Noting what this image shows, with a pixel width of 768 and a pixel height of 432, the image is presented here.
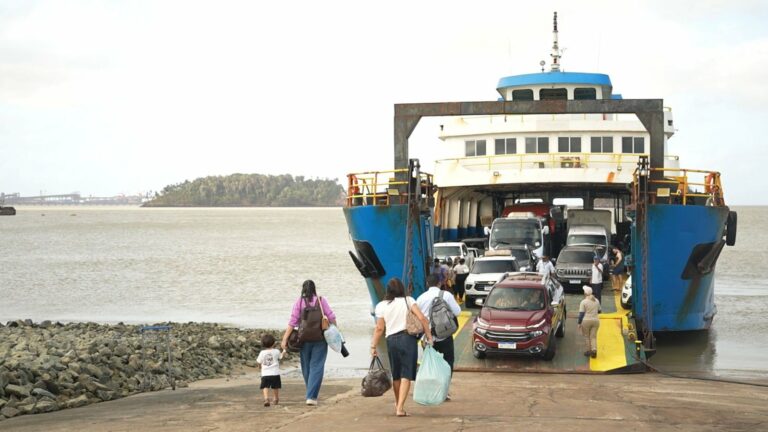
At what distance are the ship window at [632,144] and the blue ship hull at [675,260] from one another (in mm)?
8397

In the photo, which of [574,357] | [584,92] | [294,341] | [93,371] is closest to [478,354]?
[574,357]

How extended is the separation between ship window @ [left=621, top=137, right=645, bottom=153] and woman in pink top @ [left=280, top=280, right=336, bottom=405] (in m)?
20.0

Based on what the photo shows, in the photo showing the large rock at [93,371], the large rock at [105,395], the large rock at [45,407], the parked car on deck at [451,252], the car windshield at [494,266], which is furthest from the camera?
the parked car on deck at [451,252]

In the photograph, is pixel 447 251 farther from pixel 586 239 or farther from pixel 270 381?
pixel 270 381

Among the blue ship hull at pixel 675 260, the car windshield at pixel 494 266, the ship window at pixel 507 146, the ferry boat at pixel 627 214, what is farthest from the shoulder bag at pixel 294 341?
the ship window at pixel 507 146

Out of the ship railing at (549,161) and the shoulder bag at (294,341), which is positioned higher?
the ship railing at (549,161)

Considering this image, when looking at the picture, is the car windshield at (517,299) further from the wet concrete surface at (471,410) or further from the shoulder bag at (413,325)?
the shoulder bag at (413,325)

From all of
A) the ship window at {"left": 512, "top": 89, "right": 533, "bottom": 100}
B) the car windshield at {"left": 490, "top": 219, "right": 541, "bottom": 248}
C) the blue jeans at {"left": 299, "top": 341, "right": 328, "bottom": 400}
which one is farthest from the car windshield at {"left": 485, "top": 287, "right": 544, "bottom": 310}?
the ship window at {"left": 512, "top": 89, "right": 533, "bottom": 100}

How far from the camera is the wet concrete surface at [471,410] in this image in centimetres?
1009

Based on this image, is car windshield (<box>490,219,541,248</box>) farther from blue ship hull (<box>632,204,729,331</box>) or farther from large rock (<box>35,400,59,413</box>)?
large rock (<box>35,400,59,413</box>)

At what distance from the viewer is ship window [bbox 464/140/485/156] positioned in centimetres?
3045

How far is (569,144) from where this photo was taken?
29484mm

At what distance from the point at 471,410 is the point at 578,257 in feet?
51.1

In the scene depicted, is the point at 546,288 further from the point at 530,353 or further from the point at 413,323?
the point at 413,323
